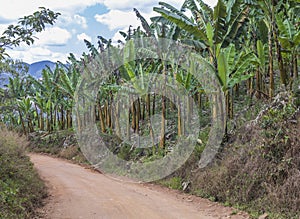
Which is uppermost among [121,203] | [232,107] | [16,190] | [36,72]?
[36,72]

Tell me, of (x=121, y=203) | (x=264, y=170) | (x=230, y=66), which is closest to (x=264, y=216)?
(x=264, y=170)

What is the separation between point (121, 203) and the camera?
783cm

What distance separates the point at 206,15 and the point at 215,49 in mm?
1520

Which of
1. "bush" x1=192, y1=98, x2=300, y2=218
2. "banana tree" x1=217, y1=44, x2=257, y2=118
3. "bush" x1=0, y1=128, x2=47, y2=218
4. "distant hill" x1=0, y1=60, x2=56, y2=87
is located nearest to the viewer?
"bush" x1=0, y1=128, x2=47, y2=218

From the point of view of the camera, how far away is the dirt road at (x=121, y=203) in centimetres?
698

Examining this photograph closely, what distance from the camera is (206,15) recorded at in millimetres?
10922

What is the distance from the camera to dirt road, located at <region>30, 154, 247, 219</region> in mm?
6984

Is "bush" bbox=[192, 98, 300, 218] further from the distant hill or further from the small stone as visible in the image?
the distant hill

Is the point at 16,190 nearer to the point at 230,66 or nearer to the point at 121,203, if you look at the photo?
the point at 121,203

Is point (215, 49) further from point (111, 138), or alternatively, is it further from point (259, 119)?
point (111, 138)

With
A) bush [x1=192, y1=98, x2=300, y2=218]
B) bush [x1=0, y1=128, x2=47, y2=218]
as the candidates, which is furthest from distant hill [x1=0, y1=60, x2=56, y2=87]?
bush [x1=192, y1=98, x2=300, y2=218]

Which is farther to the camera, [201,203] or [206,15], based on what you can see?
[206,15]

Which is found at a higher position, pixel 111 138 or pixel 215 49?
pixel 215 49

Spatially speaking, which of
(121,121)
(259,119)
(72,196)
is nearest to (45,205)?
(72,196)
